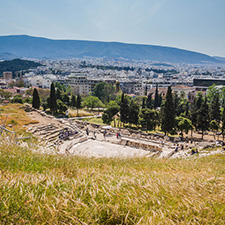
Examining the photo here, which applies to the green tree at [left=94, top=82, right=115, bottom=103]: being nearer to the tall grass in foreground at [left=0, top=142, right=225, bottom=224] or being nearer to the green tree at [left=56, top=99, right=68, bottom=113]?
the green tree at [left=56, top=99, right=68, bottom=113]

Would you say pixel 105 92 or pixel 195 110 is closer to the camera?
pixel 195 110

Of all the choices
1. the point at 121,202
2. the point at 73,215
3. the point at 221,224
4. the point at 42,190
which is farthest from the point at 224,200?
the point at 42,190

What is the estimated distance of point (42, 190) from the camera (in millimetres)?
2902

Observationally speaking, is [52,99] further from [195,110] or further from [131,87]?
[131,87]

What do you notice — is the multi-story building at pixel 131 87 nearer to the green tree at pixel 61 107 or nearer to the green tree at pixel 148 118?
the green tree at pixel 61 107

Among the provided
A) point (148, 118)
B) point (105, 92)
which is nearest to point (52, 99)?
point (148, 118)

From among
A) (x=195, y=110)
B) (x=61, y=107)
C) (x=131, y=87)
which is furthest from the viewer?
(x=131, y=87)

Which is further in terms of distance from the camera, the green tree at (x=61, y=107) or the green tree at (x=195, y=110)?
the green tree at (x=61, y=107)

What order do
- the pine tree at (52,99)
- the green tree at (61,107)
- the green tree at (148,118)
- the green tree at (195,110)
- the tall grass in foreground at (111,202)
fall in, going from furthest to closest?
1. the green tree at (61,107)
2. the pine tree at (52,99)
3. the green tree at (195,110)
4. the green tree at (148,118)
5. the tall grass in foreground at (111,202)

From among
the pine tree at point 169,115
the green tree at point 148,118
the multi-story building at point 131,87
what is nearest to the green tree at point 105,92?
the multi-story building at point 131,87

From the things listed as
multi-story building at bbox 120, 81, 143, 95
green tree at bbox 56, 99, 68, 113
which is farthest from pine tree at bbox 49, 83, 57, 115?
multi-story building at bbox 120, 81, 143, 95

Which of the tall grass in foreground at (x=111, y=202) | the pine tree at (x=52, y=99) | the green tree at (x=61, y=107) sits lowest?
the green tree at (x=61, y=107)

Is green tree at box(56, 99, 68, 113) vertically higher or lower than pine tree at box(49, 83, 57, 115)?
lower

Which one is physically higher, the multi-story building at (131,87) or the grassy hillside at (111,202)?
the grassy hillside at (111,202)
